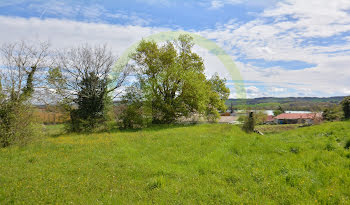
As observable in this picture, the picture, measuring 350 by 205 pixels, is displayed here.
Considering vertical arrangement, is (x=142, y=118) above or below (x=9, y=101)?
below

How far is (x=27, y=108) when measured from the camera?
12188 mm

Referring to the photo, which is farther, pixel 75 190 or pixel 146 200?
pixel 75 190

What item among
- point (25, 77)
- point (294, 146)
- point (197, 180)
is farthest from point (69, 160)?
point (25, 77)

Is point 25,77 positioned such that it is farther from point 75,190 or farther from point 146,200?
point 146,200

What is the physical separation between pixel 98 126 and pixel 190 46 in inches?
618

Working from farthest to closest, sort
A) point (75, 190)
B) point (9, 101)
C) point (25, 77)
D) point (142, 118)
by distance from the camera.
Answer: point (142, 118), point (25, 77), point (9, 101), point (75, 190)

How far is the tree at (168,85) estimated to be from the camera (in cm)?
2394

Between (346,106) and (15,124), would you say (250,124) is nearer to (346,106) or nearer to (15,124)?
(346,106)

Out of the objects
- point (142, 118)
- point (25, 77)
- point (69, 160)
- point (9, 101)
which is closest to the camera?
point (69, 160)

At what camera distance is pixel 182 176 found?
21.6ft

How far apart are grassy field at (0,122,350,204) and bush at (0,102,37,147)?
1.73 m

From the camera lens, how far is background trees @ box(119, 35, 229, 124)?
2391 cm

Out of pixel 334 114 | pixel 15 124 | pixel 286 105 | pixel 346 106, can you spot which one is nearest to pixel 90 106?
pixel 15 124

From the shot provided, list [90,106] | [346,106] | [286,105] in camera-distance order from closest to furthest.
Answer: [90,106] → [346,106] → [286,105]
